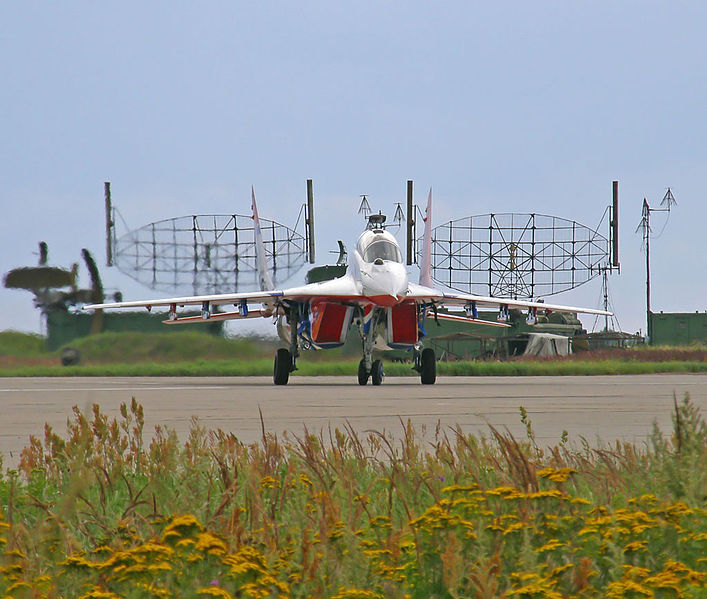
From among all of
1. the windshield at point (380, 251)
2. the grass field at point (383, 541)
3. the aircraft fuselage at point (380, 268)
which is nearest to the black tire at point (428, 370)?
the aircraft fuselage at point (380, 268)

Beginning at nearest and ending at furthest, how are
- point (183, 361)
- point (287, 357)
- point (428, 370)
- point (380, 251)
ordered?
point (380, 251)
point (428, 370)
point (287, 357)
point (183, 361)

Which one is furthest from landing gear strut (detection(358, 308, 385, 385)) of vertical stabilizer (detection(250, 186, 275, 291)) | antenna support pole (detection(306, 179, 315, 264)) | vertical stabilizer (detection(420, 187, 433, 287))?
antenna support pole (detection(306, 179, 315, 264))

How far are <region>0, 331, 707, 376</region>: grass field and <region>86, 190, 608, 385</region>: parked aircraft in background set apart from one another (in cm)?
417

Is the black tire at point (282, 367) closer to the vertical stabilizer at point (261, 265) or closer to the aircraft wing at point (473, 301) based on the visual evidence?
the aircraft wing at point (473, 301)

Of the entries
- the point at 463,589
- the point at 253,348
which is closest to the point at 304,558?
the point at 463,589

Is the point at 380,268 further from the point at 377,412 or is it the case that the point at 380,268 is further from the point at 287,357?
the point at 377,412

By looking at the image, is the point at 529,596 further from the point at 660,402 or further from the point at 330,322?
the point at 330,322

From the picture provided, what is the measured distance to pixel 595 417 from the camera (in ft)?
38.1

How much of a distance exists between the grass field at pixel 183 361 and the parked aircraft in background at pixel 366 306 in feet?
13.7

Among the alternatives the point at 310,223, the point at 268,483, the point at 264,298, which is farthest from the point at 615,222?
the point at 268,483

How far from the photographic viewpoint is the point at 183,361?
31984 millimetres

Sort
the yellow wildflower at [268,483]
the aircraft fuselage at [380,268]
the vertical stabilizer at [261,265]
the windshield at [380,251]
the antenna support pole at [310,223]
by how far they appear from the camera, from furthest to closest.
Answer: the antenna support pole at [310,223]
the vertical stabilizer at [261,265]
the windshield at [380,251]
the aircraft fuselage at [380,268]
the yellow wildflower at [268,483]

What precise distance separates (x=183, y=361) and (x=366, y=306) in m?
10.2

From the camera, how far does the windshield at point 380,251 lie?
2252 centimetres
